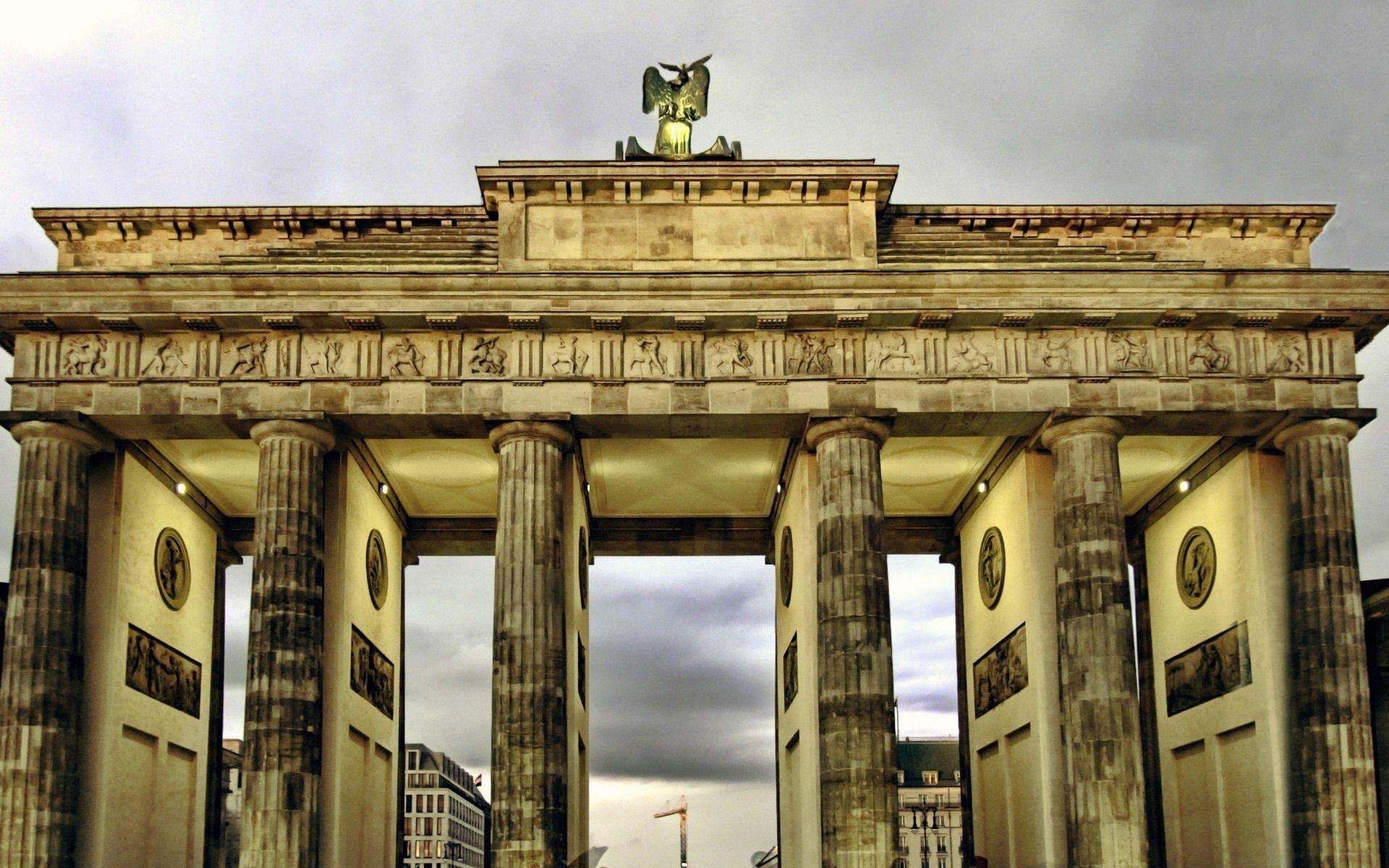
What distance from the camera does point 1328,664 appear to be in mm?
26281

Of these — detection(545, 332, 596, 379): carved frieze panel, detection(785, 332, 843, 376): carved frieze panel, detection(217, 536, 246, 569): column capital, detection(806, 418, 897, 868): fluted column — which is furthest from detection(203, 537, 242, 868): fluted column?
detection(785, 332, 843, 376): carved frieze panel

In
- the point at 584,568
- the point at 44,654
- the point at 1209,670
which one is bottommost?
the point at 1209,670

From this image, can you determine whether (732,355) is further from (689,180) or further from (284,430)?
(284,430)

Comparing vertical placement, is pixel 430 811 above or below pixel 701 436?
below

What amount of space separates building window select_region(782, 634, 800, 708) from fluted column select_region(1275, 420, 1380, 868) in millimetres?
10195

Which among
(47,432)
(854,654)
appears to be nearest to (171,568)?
(47,432)

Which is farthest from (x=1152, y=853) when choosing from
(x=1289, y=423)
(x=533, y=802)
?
(x=533, y=802)

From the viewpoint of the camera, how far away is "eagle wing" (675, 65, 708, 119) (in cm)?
3075

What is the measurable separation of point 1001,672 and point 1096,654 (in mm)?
5739

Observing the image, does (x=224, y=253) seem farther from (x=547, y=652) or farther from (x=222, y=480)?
(x=547, y=652)

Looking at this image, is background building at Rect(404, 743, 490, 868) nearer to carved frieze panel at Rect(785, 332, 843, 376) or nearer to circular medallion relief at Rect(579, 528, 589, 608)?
circular medallion relief at Rect(579, 528, 589, 608)

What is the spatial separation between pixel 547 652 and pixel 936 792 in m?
80.5

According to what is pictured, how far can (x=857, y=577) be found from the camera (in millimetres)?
26484

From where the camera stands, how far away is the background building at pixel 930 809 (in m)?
98.1
